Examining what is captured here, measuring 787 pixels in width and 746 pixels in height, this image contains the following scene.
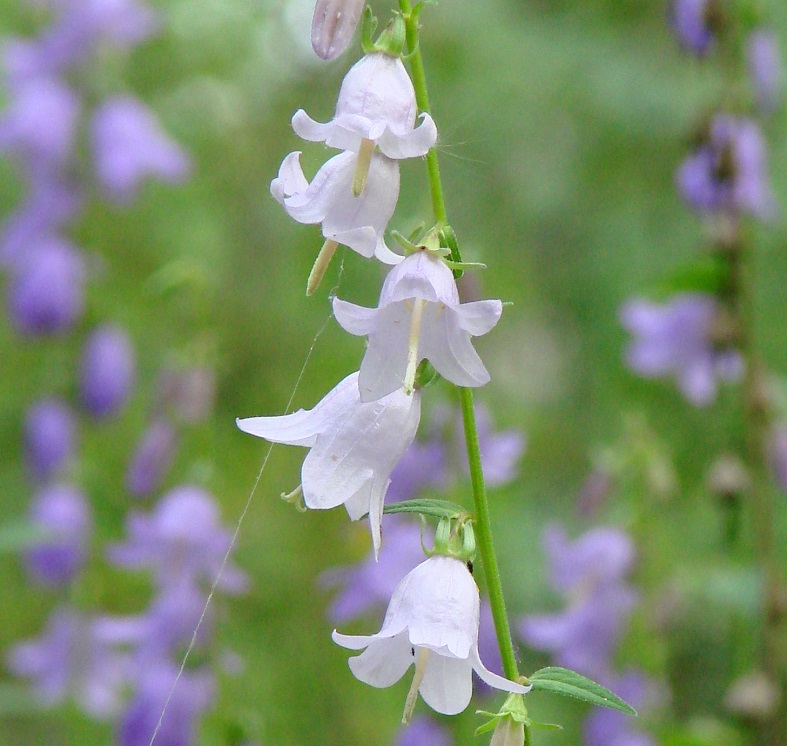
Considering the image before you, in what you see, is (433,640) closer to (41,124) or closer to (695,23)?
(695,23)

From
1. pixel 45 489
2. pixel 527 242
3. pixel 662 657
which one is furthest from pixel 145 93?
pixel 662 657

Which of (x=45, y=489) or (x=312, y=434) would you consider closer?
(x=312, y=434)

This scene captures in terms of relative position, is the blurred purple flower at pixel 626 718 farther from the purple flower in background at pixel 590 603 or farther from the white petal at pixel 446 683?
the white petal at pixel 446 683

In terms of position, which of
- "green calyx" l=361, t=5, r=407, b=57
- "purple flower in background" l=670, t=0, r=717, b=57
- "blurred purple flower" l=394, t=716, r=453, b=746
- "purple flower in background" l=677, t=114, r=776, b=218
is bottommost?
"blurred purple flower" l=394, t=716, r=453, b=746

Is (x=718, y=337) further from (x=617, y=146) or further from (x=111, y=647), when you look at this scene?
(x=617, y=146)

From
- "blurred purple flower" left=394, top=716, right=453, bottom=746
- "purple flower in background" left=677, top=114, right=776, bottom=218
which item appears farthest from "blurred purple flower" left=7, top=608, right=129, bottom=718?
"purple flower in background" left=677, top=114, right=776, bottom=218

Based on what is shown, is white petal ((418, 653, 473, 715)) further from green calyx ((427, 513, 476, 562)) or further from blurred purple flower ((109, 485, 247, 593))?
blurred purple flower ((109, 485, 247, 593))
